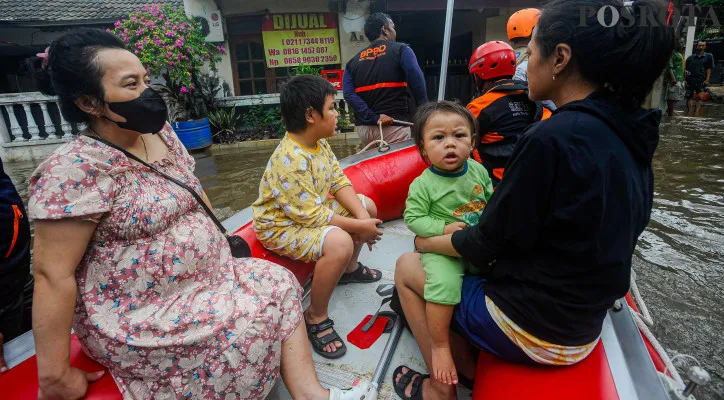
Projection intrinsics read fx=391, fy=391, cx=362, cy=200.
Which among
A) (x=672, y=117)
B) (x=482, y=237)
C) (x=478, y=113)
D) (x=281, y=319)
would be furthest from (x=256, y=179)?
(x=672, y=117)

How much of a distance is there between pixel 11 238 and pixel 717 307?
3717 mm

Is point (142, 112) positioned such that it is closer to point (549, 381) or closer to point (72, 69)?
point (72, 69)

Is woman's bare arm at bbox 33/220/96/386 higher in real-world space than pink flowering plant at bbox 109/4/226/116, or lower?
lower

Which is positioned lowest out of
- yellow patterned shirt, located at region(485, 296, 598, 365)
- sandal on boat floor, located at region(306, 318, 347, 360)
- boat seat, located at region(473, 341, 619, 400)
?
sandal on boat floor, located at region(306, 318, 347, 360)

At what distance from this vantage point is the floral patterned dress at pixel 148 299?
3.76 ft

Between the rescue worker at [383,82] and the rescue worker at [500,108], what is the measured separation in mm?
1253

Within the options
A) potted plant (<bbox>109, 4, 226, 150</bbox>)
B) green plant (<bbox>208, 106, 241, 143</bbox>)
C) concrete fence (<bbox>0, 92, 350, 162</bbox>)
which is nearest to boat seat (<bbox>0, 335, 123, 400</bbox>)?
potted plant (<bbox>109, 4, 226, 150</bbox>)

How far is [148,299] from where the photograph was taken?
1.25m

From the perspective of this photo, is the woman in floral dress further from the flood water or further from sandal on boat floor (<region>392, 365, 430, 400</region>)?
the flood water

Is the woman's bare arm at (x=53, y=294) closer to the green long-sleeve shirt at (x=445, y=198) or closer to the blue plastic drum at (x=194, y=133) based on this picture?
the green long-sleeve shirt at (x=445, y=198)

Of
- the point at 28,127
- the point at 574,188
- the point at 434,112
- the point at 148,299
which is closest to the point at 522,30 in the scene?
the point at 434,112

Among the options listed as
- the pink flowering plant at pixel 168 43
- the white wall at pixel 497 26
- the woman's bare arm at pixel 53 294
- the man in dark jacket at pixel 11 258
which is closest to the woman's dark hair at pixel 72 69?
the woman's bare arm at pixel 53 294

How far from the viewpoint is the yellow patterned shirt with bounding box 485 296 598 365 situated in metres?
1.07

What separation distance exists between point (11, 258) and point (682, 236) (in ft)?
14.7
